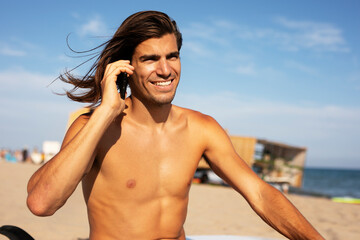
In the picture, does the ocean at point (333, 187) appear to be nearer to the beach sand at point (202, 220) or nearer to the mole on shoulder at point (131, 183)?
the beach sand at point (202, 220)

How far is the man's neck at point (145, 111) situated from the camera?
7.67 feet

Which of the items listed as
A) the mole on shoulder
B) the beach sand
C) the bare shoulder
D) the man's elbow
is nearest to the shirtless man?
the mole on shoulder

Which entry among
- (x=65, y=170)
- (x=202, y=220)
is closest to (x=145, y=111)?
(x=65, y=170)

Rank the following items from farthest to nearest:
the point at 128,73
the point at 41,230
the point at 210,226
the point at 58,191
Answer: the point at 210,226 < the point at 41,230 < the point at 128,73 < the point at 58,191

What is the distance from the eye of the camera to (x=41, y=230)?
5.82 m

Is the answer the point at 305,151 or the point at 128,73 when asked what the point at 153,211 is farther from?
the point at 305,151

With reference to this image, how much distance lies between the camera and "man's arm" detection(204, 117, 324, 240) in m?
2.13

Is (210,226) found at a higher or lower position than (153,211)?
lower

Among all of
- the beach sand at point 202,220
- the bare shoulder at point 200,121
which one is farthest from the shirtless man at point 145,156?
the beach sand at point 202,220

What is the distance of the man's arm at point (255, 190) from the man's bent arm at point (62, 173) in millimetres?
874

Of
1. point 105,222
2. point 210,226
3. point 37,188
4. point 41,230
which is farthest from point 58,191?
point 210,226

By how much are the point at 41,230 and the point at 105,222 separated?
4.18 metres

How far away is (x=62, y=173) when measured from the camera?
1814mm

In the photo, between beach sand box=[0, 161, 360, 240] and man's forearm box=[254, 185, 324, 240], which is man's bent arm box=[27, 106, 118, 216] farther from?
beach sand box=[0, 161, 360, 240]
